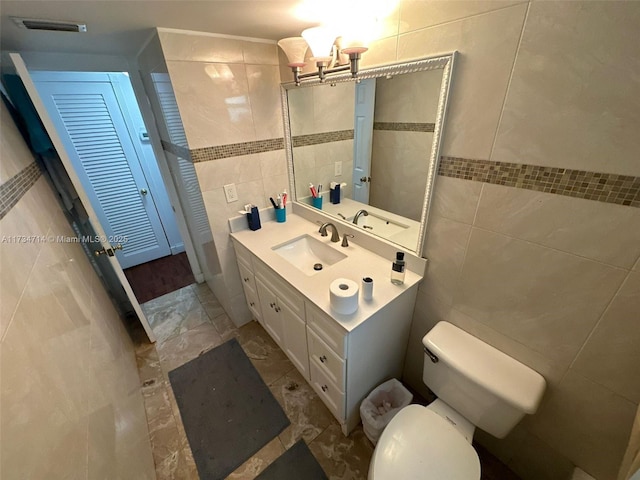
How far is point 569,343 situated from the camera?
906mm

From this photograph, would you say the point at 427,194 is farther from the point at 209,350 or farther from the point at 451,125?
the point at 209,350

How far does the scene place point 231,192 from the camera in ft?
5.64

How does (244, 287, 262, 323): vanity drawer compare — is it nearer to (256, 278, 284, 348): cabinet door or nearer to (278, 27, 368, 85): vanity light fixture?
(256, 278, 284, 348): cabinet door

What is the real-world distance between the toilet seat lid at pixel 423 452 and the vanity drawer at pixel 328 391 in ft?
1.00

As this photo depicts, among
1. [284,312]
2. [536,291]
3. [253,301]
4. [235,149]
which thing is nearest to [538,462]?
[536,291]

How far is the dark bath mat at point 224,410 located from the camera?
1390mm

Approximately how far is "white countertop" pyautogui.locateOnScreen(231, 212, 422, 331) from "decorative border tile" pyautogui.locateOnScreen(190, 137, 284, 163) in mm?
538

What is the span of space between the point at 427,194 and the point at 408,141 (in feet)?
0.91

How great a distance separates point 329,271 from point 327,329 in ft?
1.04

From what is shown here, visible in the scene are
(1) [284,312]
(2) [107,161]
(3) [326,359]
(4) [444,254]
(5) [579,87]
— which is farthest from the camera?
(2) [107,161]

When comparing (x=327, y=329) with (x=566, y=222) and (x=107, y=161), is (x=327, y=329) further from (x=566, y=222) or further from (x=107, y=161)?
(x=107, y=161)

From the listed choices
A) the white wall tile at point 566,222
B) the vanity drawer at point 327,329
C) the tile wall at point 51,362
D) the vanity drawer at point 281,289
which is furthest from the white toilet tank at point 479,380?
the tile wall at point 51,362

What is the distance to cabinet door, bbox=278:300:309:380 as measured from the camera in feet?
4.68

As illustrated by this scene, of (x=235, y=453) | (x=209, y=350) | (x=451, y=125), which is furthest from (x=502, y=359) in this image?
(x=209, y=350)
